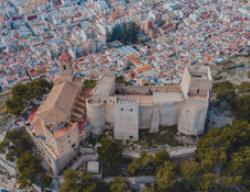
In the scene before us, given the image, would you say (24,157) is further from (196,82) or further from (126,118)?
(196,82)

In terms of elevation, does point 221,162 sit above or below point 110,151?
below

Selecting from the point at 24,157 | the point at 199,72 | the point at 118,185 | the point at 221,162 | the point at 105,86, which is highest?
the point at 199,72

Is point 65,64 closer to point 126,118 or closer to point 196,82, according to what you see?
point 126,118

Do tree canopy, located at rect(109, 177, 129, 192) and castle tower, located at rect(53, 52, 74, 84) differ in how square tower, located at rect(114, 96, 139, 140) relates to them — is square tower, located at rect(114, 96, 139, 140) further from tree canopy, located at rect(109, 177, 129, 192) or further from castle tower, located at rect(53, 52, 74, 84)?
castle tower, located at rect(53, 52, 74, 84)

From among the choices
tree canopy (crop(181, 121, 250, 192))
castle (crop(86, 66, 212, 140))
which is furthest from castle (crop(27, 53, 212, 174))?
tree canopy (crop(181, 121, 250, 192))

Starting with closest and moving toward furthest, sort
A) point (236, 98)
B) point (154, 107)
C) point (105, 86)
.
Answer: point (154, 107), point (105, 86), point (236, 98)

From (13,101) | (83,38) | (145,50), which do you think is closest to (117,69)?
(145,50)

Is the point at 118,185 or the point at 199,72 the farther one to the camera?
the point at 199,72

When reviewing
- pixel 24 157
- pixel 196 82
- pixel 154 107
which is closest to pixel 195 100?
pixel 196 82

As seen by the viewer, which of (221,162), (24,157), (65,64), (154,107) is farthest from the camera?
(65,64)

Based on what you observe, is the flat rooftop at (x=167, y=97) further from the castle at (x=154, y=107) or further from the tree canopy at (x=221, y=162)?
the tree canopy at (x=221, y=162)
